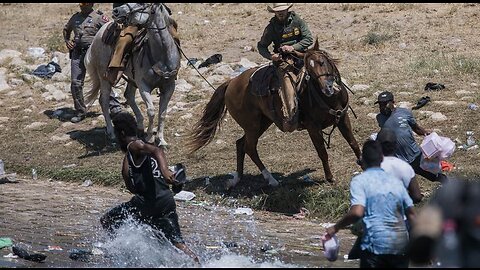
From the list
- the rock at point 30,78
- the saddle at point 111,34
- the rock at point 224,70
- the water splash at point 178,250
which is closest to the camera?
the water splash at point 178,250

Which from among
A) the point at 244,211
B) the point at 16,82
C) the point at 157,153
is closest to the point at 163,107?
the point at 244,211

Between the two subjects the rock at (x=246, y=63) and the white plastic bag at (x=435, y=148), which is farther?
the rock at (x=246, y=63)

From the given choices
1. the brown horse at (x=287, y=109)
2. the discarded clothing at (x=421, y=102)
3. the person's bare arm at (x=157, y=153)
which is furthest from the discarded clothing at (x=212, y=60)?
the person's bare arm at (x=157, y=153)

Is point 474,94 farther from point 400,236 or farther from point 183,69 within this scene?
point 400,236

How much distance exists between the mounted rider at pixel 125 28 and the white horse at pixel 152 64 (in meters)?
0.08

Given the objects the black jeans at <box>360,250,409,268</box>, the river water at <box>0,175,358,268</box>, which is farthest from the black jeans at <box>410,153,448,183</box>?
the black jeans at <box>360,250,409,268</box>

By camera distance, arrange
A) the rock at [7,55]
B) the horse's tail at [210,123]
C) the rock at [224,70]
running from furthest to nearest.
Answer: the rock at [7,55]
the rock at [224,70]
the horse's tail at [210,123]

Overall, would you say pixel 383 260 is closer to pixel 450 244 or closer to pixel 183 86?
pixel 450 244

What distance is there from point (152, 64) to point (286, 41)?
8.71 ft

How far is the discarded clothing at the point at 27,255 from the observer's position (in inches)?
361

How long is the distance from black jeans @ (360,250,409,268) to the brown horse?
4238 millimetres

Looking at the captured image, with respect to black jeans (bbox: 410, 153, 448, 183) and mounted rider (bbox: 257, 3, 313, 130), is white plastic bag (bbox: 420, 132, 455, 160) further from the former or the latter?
mounted rider (bbox: 257, 3, 313, 130)

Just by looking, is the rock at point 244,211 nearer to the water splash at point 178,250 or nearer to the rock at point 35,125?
the water splash at point 178,250

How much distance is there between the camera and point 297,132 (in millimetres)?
13828
